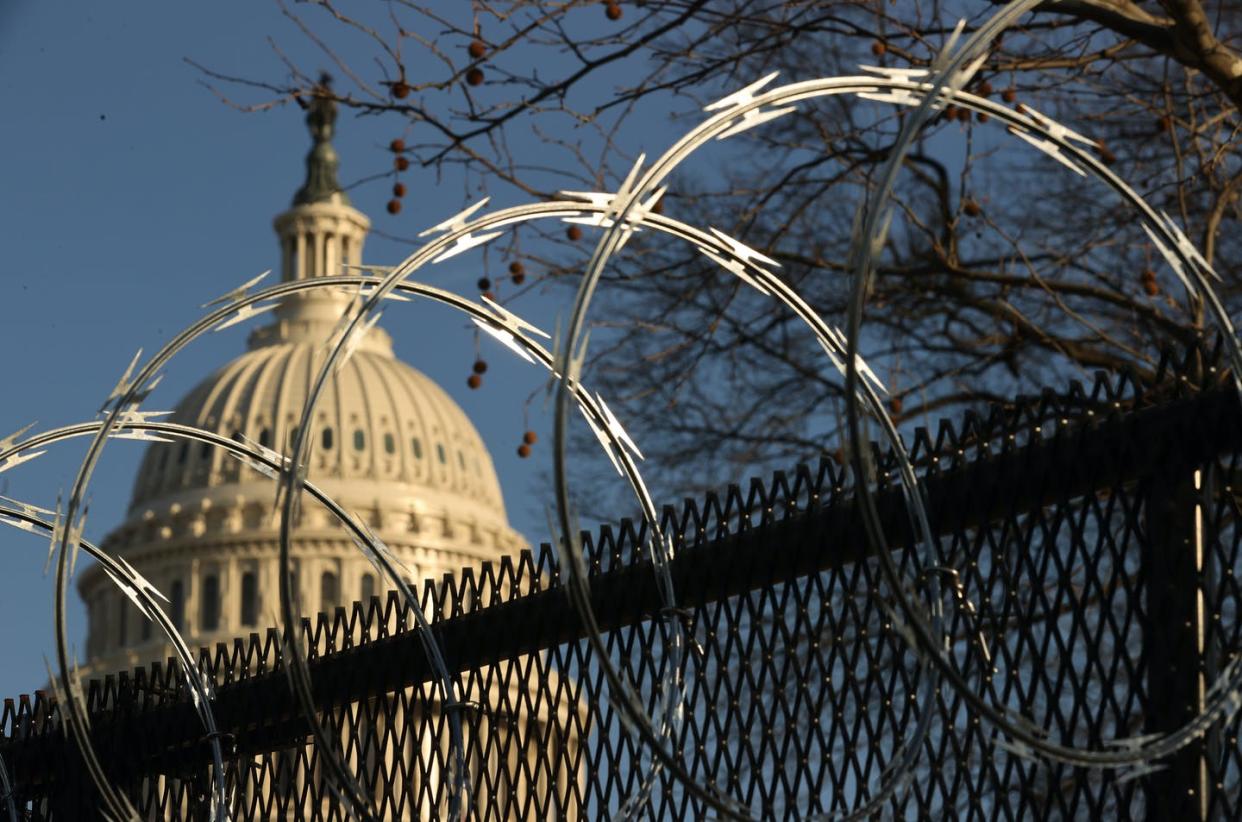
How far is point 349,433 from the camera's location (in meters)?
127

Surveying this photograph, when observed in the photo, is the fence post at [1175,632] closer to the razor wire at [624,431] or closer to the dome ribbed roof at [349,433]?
the razor wire at [624,431]

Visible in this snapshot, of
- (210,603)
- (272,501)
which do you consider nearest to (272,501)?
(272,501)

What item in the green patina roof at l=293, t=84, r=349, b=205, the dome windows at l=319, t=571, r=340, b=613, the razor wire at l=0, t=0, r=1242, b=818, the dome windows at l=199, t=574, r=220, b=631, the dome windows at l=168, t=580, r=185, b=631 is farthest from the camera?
the green patina roof at l=293, t=84, r=349, b=205

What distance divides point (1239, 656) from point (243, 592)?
11972 cm

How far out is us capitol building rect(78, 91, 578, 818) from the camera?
12125 centimetres

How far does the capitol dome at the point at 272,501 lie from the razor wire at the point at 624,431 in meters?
109

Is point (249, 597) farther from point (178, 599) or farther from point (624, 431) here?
point (624, 431)

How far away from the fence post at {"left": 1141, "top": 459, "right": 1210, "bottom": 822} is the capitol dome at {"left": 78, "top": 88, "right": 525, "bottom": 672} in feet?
365

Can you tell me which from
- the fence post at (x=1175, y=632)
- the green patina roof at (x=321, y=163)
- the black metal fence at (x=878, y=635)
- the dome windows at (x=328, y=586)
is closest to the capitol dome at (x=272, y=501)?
the dome windows at (x=328, y=586)

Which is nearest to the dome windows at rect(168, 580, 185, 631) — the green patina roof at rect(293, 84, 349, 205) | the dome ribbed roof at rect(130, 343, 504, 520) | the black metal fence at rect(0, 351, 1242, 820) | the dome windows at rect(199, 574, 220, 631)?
the dome windows at rect(199, 574, 220, 631)

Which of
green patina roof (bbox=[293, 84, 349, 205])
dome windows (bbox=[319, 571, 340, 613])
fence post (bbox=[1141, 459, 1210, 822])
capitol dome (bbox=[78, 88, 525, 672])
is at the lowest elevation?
fence post (bbox=[1141, 459, 1210, 822])

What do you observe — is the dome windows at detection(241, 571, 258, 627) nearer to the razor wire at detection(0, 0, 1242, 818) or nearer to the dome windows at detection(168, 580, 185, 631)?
the dome windows at detection(168, 580, 185, 631)

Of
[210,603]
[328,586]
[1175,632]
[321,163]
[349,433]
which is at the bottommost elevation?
[1175,632]

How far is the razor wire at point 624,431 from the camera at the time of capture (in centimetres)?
509
